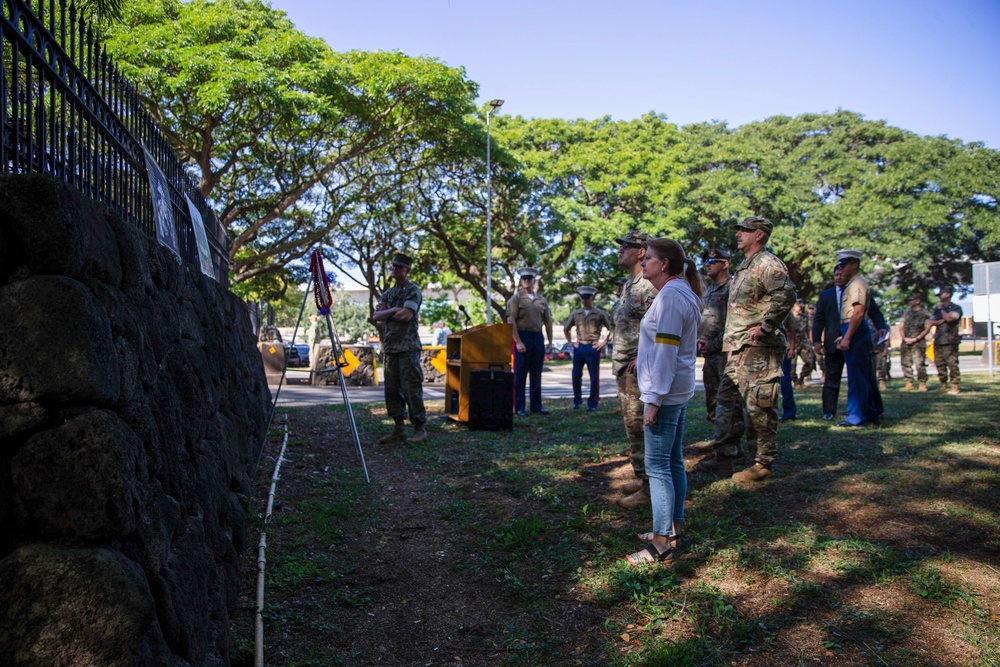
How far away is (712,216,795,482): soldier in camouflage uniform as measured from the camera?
18.9ft

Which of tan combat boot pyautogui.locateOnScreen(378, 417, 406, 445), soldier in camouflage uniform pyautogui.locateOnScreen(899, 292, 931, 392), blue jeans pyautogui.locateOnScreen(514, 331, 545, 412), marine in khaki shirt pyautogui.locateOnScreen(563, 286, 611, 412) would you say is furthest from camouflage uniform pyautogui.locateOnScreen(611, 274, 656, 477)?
soldier in camouflage uniform pyautogui.locateOnScreen(899, 292, 931, 392)

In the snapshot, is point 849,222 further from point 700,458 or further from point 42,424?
point 42,424

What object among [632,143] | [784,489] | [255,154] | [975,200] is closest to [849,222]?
[975,200]

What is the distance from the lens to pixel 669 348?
4352mm

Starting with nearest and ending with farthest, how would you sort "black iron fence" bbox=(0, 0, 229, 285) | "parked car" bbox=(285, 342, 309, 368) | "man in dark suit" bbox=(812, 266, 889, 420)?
"black iron fence" bbox=(0, 0, 229, 285) < "man in dark suit" bbox=(812, 266, 889, 420) < "parked car" bbox=(285, 342, 309, 368)

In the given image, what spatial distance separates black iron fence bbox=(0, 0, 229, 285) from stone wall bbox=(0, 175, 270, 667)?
1.45 ft

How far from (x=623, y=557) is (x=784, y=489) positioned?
181 cm

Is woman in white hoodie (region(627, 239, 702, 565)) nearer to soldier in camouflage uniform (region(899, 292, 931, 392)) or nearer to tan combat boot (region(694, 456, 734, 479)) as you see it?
tan combat boot (region(694, 456, 734, 479))

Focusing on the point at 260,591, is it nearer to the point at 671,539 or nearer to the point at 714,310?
the point at 671,539

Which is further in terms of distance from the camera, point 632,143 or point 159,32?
point 632,143

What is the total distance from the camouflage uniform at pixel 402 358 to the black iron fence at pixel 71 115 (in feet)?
11.5

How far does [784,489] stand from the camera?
570 centimetres

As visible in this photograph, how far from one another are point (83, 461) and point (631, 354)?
193 inches

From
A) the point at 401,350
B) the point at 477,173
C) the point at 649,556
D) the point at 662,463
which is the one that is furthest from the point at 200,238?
the point at 477,173
